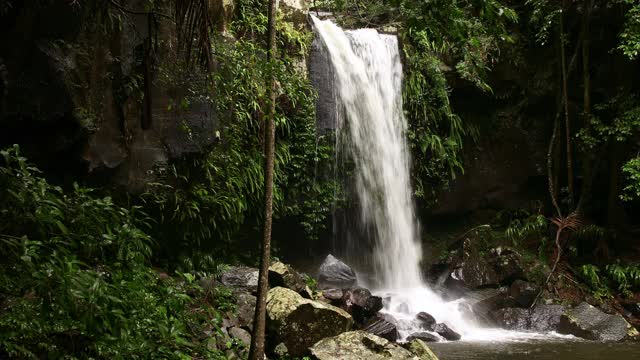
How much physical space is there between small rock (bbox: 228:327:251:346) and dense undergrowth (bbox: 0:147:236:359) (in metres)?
2.29

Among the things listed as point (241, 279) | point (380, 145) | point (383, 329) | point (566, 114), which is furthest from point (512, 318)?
point (241, 279)

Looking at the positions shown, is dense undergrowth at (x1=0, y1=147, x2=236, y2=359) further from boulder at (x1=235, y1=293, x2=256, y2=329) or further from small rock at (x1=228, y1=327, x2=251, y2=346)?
boulder at (x1=235, y1=293, x2=256, y2=329)

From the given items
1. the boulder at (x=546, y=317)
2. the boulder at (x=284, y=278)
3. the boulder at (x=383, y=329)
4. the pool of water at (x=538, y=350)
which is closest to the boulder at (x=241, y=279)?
the boulder at (x=284, y=278)

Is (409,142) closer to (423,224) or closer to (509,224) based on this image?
(423,224)

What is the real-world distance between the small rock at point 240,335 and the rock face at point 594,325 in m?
5.27

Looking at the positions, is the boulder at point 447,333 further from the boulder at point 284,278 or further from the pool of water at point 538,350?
the boulder at point 284,278

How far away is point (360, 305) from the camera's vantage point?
7.73 meters

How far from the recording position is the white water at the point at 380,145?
34.8ft

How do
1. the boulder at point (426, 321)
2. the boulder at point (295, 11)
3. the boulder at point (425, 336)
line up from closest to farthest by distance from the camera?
the boulder at point (425, 336) < the boulder at point (426, 321) < the boulder at point (295, 11)

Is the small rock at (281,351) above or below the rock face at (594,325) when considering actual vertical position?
above

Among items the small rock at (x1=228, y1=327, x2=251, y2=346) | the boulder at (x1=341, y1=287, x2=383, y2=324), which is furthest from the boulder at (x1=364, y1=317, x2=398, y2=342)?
the small rock at (x1=228, y1=327, x2=251, y2=346)

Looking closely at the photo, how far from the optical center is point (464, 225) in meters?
12.5

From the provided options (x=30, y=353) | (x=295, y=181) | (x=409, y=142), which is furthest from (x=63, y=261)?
(x=409, y=142)

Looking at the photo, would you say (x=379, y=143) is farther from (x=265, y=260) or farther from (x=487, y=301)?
(x=265, y=260)
